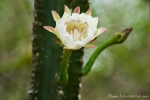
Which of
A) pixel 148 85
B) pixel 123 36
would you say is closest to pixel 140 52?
pixel 148 85

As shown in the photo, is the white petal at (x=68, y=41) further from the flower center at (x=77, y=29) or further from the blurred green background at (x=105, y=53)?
the blurred green background at (x=105, y=53)

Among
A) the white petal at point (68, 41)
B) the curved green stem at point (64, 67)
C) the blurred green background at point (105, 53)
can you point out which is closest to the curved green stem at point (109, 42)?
the curved green stem at point (64, 67)

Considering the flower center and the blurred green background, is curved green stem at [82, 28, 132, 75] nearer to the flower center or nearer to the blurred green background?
the flower center

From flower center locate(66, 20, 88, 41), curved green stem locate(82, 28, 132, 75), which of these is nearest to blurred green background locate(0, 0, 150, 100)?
curved green stem locate(82, 28, 132, 75)

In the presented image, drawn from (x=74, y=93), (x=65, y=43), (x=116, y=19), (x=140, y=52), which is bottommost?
(x=74, y=93)

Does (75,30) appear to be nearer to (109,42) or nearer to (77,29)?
(77,29)

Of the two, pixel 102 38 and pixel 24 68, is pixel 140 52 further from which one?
pixel 24 68
